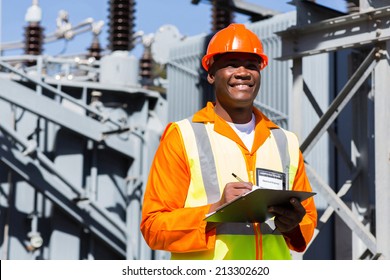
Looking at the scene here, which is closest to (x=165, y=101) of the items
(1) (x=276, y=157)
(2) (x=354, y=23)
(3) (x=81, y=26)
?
(3) (x=81, y=26)

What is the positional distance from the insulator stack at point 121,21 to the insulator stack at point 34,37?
177cm

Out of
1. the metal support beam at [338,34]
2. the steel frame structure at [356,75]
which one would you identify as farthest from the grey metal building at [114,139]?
the metal support beam at [338,34]

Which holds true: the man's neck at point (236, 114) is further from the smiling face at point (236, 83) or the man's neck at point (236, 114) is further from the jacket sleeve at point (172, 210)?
the jacket sleeve at point (172, 210)

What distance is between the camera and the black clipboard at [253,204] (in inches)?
123

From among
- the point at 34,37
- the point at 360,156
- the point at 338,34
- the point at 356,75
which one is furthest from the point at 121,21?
the point at 356,75

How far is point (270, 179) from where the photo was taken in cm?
339

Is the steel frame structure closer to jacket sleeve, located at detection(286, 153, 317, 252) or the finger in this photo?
jacket sleeve, located at detection(286, 153, 317, 252)

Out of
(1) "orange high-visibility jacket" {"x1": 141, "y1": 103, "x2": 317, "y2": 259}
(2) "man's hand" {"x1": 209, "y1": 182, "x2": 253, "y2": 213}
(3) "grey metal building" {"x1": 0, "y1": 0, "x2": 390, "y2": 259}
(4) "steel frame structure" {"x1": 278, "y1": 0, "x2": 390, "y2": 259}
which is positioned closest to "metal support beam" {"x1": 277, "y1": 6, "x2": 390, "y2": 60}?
(4) "steel frame structure" {"x1": 278, "y1": 0, "x2": 390, "y2": 259}

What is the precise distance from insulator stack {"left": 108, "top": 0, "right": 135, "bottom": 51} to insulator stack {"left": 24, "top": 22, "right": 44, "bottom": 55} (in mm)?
1771

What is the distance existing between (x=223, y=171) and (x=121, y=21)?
1170 cm

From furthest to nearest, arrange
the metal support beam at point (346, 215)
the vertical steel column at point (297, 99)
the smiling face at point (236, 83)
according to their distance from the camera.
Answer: the vertical steel column at point (297, 99) < the metal support beam at point (346, 215) < the smiling face at point (236, 83)
